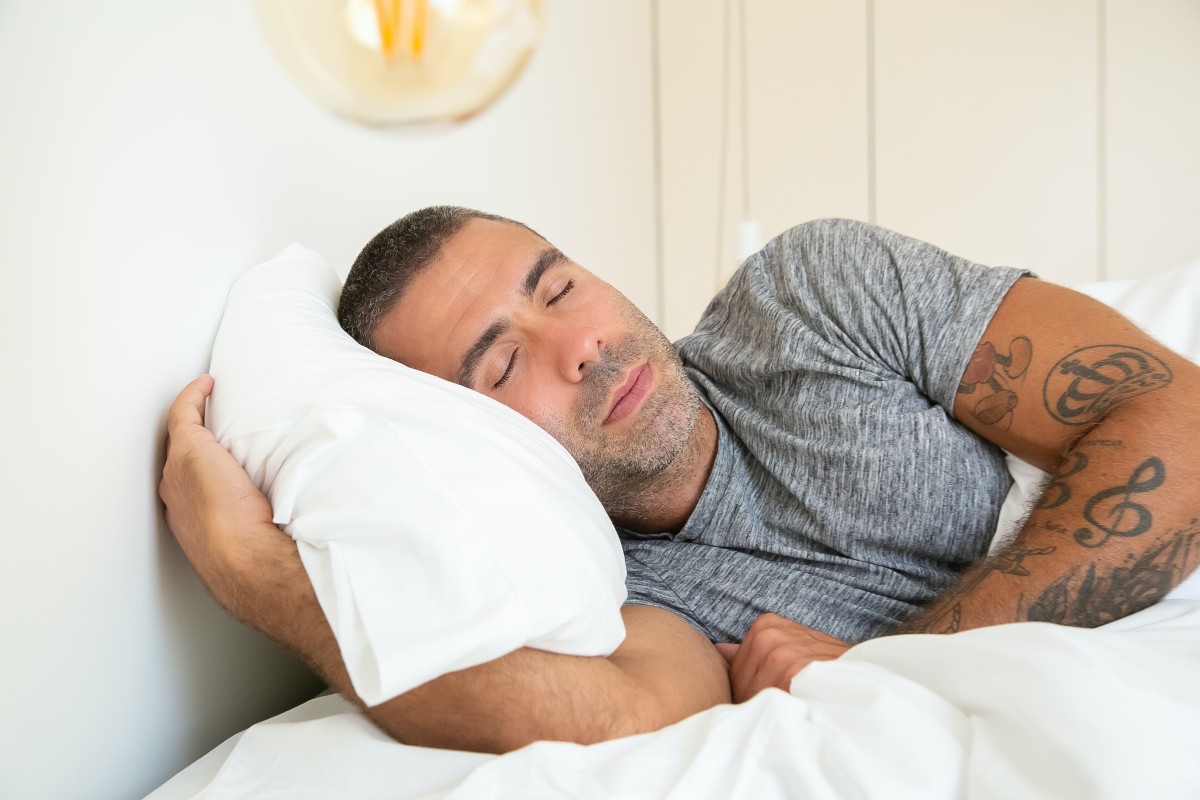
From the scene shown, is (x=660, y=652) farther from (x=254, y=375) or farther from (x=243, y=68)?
(x=243, y=68)

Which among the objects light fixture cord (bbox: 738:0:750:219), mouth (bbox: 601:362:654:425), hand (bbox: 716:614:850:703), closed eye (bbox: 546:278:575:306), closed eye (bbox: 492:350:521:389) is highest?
light fixture cord (bbox: 738:0:750:219)

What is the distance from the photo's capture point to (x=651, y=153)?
122 inches

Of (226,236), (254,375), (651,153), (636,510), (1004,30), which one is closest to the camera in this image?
(254,375)

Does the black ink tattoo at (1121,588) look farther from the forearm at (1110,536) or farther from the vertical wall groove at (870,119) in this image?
the vertical wall groove at (870,119)

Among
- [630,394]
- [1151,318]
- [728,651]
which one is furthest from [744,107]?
[728,651]

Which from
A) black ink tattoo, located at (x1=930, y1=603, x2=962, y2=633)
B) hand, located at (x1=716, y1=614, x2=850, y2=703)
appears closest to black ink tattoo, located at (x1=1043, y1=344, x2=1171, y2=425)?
black ink tattoo, located at (x1=930, y1=603, x2=962, y2=633)

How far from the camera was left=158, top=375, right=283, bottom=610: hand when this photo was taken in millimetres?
795

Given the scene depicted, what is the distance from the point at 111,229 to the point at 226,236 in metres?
0.22

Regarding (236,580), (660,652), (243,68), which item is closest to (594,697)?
(660,652)

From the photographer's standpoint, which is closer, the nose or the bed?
the bed

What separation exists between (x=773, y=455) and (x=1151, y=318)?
1.74 feet

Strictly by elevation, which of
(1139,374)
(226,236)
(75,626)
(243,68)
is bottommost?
(75,626)

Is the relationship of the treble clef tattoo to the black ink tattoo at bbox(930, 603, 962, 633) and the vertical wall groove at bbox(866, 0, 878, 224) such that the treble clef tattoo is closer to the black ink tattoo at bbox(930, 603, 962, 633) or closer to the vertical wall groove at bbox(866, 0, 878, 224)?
the black ink tattoo at bbox(930, 603, 962, 633)

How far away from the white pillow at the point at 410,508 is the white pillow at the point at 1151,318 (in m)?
0.47
